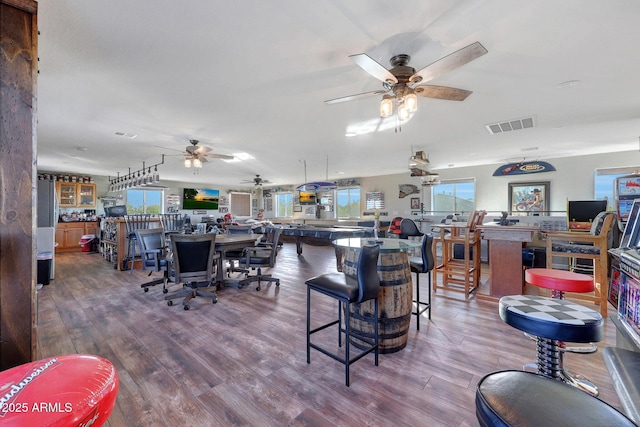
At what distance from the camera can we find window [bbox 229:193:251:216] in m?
13.4

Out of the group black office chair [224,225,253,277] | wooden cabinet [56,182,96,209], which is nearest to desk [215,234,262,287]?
black office chair [224,225,253,277]

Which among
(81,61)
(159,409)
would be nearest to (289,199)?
(81,61)

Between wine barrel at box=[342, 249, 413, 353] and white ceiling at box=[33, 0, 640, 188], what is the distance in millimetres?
1775

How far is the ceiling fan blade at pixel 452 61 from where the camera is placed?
5.82 ft

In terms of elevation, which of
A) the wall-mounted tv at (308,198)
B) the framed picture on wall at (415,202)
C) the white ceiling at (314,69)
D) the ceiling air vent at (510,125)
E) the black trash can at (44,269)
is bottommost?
the black trash can at (44,269)

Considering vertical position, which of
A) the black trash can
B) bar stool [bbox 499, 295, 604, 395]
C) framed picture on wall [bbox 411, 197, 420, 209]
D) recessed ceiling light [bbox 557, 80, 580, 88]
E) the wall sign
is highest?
recessed ceiling light [bbox 557, 80, 580, 88]

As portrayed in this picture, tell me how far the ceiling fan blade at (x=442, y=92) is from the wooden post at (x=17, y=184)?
2610mm

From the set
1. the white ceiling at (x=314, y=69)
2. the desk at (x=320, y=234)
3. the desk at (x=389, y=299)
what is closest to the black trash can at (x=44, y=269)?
the white ceiling at (x=314, y=69)

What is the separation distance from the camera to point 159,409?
65.7 inches

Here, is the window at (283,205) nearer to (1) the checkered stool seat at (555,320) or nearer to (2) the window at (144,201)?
(2) the window at (144,201)

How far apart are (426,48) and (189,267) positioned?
3.48 meters

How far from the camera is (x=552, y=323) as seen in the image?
1.41m

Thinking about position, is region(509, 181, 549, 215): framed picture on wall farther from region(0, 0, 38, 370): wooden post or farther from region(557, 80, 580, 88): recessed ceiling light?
region(0, 0, 38, 370): wooden post

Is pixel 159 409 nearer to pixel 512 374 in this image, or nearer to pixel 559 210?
pixel 512 374
